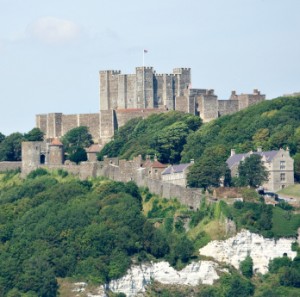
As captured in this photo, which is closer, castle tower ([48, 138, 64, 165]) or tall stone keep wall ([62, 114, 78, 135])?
castle tower ([48, 138, 64, 165])

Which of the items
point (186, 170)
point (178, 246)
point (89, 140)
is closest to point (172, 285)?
point (178, 246)

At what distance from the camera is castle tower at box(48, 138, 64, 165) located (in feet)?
359

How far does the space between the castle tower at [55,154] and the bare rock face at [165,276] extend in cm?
2065

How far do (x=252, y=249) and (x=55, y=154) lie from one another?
73.1 feet

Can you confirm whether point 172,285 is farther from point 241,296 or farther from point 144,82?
point 144,82

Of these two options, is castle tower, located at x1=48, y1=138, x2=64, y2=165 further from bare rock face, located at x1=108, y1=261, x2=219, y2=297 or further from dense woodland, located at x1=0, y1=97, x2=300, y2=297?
bare rock face, located at x1=108, y1=261, x2=219, y2=297

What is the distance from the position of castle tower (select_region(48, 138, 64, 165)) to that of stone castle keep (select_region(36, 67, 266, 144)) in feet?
28.2

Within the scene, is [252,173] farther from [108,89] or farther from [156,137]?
[108,89]

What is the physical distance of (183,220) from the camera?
93.3 m

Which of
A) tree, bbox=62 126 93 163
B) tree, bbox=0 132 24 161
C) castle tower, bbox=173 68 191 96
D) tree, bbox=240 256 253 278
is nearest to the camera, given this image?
tree, bbox=240 256 253 278

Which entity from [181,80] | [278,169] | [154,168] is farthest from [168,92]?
[278,169]

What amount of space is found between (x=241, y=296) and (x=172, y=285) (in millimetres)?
3185

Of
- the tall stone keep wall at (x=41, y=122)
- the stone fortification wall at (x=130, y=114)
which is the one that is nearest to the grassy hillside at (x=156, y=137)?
the stone fortification wall at (x=130, y=114)

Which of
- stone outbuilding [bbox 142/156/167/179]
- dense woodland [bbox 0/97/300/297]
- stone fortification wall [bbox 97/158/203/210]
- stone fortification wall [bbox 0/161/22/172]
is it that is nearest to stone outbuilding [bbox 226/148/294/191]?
dense woodland [bbox 0/97/300/297]
